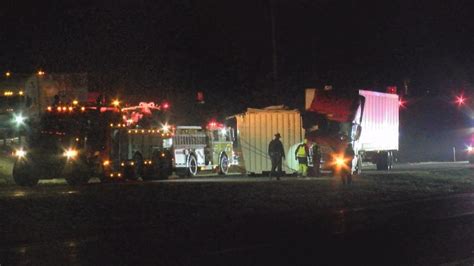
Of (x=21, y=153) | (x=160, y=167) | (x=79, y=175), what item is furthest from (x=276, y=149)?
(x=21, y=153)

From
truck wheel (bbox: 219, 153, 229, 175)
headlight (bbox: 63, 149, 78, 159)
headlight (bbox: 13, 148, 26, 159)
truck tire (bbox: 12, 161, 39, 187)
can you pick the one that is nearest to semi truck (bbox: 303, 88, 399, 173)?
truck wheel (bbox: 219, 153, 229, 175)

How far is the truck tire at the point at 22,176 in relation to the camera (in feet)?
87.1

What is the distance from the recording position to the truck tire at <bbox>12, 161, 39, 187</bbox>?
26.6 metres

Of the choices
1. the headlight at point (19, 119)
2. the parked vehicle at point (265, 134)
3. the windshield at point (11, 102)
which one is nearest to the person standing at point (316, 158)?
the parked vehicle at point (265, 134)

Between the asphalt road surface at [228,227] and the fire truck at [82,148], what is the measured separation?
6.08ft

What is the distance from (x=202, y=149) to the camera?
3584cm

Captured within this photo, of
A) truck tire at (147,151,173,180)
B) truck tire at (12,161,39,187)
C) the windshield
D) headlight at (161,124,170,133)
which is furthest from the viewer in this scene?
the windshield

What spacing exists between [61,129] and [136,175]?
14.3ft

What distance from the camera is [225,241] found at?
14.8 metres

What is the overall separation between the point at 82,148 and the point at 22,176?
223cm

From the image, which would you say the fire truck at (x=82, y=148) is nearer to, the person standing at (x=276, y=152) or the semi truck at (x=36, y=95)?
the person standing at (x=276, y=152)

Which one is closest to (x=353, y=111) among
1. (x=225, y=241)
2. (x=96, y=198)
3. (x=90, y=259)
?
(x=96, y=198)

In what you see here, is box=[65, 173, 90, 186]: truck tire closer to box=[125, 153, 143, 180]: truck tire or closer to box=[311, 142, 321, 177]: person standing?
box=[125, 153, 143, 180]: truck tire

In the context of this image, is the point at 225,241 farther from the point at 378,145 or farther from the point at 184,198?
the point at 378,145
